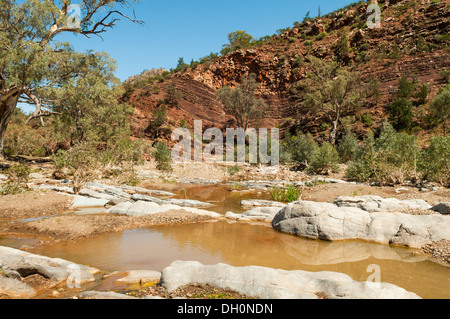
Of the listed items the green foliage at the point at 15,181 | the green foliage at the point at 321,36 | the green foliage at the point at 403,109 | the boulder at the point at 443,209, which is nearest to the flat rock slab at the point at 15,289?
the green foliage at the point at 15,181

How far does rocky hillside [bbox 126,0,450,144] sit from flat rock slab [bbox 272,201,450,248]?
1157 inches

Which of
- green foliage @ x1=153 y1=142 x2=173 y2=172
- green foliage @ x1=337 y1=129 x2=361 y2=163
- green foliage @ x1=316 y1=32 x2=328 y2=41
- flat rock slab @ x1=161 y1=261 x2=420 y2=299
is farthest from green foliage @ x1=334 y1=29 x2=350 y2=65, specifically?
flat rock slab @ x1=161 y1=261 x2=420 y2=299

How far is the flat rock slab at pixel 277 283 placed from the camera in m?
3.71

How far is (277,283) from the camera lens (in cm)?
405

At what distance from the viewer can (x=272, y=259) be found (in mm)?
6258

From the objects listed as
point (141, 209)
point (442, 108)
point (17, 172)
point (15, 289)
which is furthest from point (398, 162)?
point (17, 172)

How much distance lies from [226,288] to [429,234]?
6.10 m

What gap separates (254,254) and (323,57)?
6587cm

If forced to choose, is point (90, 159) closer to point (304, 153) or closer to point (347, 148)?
point (304, 153)

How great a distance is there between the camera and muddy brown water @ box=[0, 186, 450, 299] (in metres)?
5.39

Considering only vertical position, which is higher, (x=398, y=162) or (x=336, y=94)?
(x=336, y=94)

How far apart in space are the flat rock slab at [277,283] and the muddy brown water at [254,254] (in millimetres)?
1188
